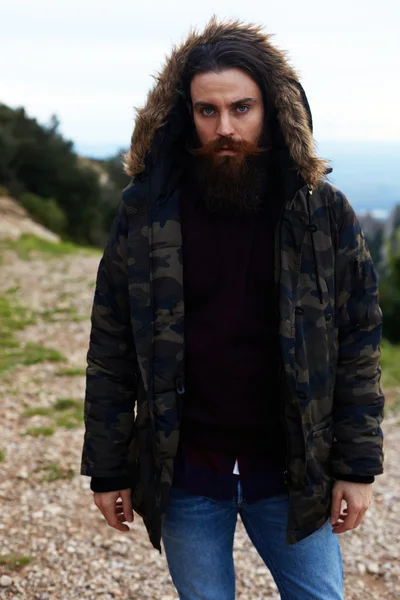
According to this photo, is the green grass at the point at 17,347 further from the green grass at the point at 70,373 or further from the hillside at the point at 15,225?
the hillside at the point at 15,225

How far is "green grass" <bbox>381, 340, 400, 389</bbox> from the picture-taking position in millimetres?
9375

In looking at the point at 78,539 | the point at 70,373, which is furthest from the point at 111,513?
the point at 70,373

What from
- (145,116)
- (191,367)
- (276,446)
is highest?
(145,116)

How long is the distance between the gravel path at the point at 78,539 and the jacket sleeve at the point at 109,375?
1.87m

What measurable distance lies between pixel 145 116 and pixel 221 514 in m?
1.49

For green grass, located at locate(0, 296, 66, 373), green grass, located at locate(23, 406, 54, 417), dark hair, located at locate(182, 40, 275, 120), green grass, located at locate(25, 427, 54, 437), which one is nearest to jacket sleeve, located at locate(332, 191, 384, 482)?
dark hair, located at locate(182, 40, 275, 120)

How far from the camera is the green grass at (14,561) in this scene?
3953mm

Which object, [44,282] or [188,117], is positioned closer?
[188,117]

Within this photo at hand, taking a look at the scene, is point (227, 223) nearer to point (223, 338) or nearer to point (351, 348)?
point (223, 338)

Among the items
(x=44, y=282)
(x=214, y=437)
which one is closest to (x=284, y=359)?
(x=214, y=437)

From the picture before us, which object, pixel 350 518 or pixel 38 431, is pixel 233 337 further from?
pixel 38 431

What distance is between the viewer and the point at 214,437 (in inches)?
88.8

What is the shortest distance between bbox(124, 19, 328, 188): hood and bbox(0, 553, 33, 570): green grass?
2.81 metres

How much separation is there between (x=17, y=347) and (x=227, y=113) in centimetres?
743
